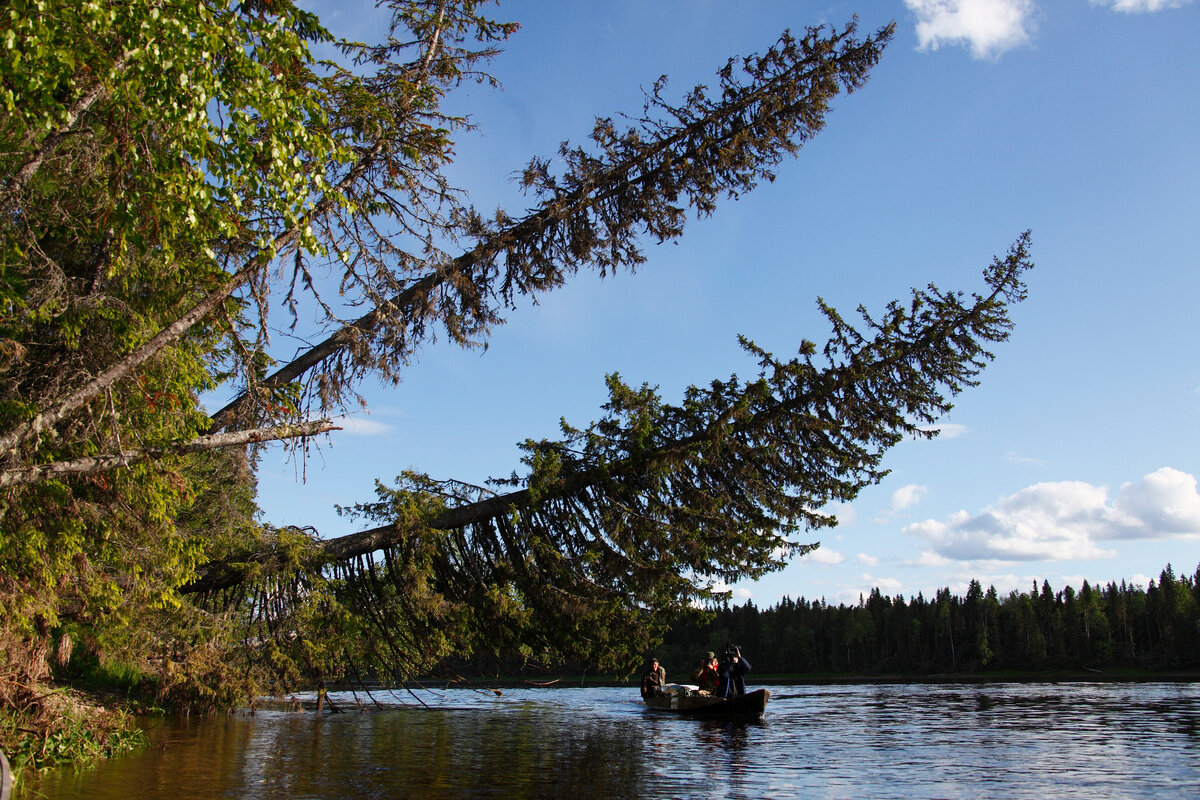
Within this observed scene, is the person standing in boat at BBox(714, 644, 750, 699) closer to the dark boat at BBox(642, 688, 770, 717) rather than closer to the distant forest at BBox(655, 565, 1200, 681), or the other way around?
the dark boat at BBox(642, 688, 770, 717)

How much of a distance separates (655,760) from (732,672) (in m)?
10.1

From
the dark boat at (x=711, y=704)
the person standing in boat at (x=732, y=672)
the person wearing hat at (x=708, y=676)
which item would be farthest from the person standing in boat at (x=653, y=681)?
the person standing in boat at (x=732, y=672)

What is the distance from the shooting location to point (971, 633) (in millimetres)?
120688

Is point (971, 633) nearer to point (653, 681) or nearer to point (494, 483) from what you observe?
point (653, 681)

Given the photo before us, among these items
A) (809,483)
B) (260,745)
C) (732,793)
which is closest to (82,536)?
(260,745)

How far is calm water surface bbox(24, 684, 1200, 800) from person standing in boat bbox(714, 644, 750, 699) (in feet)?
5.28

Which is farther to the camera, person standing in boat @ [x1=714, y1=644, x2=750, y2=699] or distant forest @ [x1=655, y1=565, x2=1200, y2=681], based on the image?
distant forest @ [x1=655, y1=565, x2=1200, y2=681]

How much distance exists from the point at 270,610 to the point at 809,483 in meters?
13.1

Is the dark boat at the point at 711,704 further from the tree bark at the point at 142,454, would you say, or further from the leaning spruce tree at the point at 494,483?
the tree bark at the point at 142,454

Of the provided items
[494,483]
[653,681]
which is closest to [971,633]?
[653,681]

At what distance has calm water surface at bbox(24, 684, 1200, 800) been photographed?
1064 centimetres

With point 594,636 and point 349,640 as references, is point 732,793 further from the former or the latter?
point 349,640

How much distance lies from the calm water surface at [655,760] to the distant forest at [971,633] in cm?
7969

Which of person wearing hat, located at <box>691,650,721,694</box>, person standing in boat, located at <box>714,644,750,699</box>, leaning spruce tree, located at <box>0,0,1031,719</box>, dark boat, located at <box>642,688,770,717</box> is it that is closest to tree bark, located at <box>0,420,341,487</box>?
leaning spruce tree, located at <box>0,0,1031,719</box>
